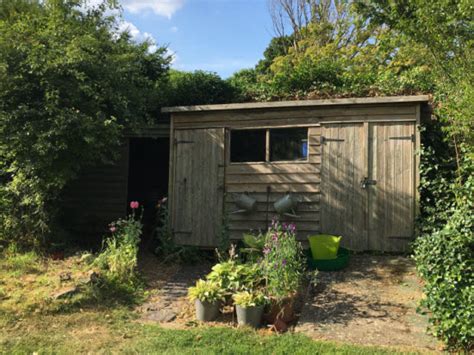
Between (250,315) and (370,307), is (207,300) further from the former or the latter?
(370,307)

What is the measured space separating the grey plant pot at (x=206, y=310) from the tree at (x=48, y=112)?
9.72 feet

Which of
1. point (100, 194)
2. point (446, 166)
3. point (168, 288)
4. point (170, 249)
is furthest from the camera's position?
point (100, 194)

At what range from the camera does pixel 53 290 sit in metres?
→ 5.07

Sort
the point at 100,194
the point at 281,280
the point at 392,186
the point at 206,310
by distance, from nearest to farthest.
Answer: the point at 281,280 → the point at 206,310 → the point at 392,186 → the point at 100,194

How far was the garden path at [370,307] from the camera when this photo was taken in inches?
159

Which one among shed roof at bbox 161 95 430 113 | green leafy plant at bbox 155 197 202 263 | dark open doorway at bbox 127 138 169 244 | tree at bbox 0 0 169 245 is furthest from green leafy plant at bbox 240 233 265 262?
dark open doorway at bbox 127 138 169 244

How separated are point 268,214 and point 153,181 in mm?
4613

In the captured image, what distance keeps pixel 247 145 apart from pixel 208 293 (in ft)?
11.1

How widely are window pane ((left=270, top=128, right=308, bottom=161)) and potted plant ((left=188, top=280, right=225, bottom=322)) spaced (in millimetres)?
3142

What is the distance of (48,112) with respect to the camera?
6184 mm

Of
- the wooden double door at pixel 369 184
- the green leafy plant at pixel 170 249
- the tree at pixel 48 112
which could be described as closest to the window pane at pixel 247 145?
the wooden double door at pixel 369 184

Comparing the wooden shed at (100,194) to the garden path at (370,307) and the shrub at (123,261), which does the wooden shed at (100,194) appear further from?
the garden path at (370,307)

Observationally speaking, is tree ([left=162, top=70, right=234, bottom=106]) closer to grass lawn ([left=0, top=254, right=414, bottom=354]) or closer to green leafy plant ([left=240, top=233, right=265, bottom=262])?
green leafy plant ([left=240, top=233, right=265, bottom=262])

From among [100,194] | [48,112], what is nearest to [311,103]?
[48,112]
